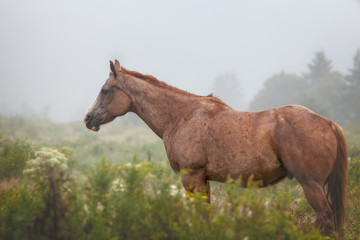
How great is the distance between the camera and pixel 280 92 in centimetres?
6306

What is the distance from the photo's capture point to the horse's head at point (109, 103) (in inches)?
203

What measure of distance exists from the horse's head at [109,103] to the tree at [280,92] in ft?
191

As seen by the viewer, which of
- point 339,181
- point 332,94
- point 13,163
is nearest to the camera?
point 339,181

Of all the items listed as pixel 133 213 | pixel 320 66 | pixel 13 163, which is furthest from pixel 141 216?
pixel 320 66

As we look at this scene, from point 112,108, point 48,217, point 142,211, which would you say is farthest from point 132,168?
point 112,108

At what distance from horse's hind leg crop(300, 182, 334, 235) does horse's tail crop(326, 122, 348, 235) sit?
36cm

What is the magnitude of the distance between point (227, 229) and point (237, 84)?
101986 millimetres

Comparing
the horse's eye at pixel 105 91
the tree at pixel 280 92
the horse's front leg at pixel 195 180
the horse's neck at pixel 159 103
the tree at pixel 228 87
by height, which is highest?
the tree at pixel 228 87

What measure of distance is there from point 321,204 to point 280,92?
2482 inches

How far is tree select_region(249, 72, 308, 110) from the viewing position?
6112 centimetres

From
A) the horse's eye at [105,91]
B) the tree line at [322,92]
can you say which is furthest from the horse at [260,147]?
the tree line at [322,92]

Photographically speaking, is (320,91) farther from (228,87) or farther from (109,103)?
(228,87)

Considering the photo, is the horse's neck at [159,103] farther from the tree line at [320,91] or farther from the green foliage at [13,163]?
the tree line at [320,91]

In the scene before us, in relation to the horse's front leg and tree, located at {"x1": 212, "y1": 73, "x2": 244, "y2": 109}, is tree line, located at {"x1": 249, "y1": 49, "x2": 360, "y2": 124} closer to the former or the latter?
tree, located at {"x1": 212, "y1": 73, "x2": 244, "y2": 109}
